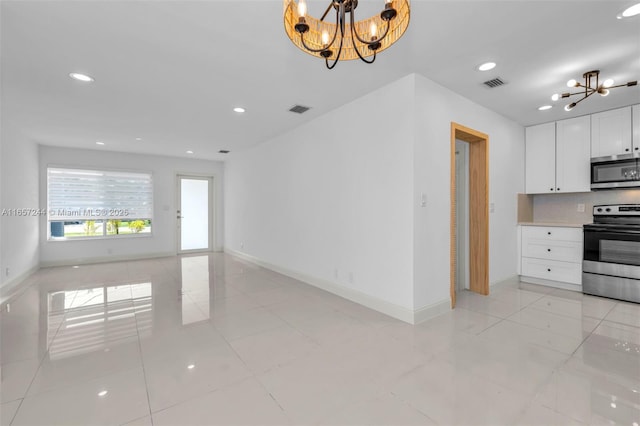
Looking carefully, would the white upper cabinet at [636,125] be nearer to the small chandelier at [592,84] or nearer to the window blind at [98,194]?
the small chandelier at [592,84]

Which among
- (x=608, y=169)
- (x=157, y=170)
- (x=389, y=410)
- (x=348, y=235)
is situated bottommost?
(x=389, y=410)

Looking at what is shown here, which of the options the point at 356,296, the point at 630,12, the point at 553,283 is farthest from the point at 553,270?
the point at 630,12

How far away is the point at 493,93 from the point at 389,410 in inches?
145

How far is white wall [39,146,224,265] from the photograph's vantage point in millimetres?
6297

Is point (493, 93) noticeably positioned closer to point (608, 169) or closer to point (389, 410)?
point (608, 169)

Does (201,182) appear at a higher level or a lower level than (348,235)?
higher

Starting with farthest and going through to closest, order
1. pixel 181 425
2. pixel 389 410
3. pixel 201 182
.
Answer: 1. pixel 201 182
2. pixel 389 410
3. pixel 181 425

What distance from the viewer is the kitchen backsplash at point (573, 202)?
4250mm

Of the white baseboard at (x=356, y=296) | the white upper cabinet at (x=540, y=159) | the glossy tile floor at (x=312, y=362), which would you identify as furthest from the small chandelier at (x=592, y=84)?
the white baseboard at (x=356, y=296)

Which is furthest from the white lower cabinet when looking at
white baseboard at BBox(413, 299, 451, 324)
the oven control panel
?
white baseboard at BBox(413, 299, 451, 324)

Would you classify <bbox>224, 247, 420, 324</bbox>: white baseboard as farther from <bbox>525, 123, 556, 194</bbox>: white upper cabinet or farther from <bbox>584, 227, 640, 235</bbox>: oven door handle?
<bbox>525, 123, 556, 194</bbox>: white upper cabinet

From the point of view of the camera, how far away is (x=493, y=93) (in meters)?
3.54

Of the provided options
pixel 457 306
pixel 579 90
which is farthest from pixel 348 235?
pixel 579 90

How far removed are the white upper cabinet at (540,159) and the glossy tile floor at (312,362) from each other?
1.83 meters
